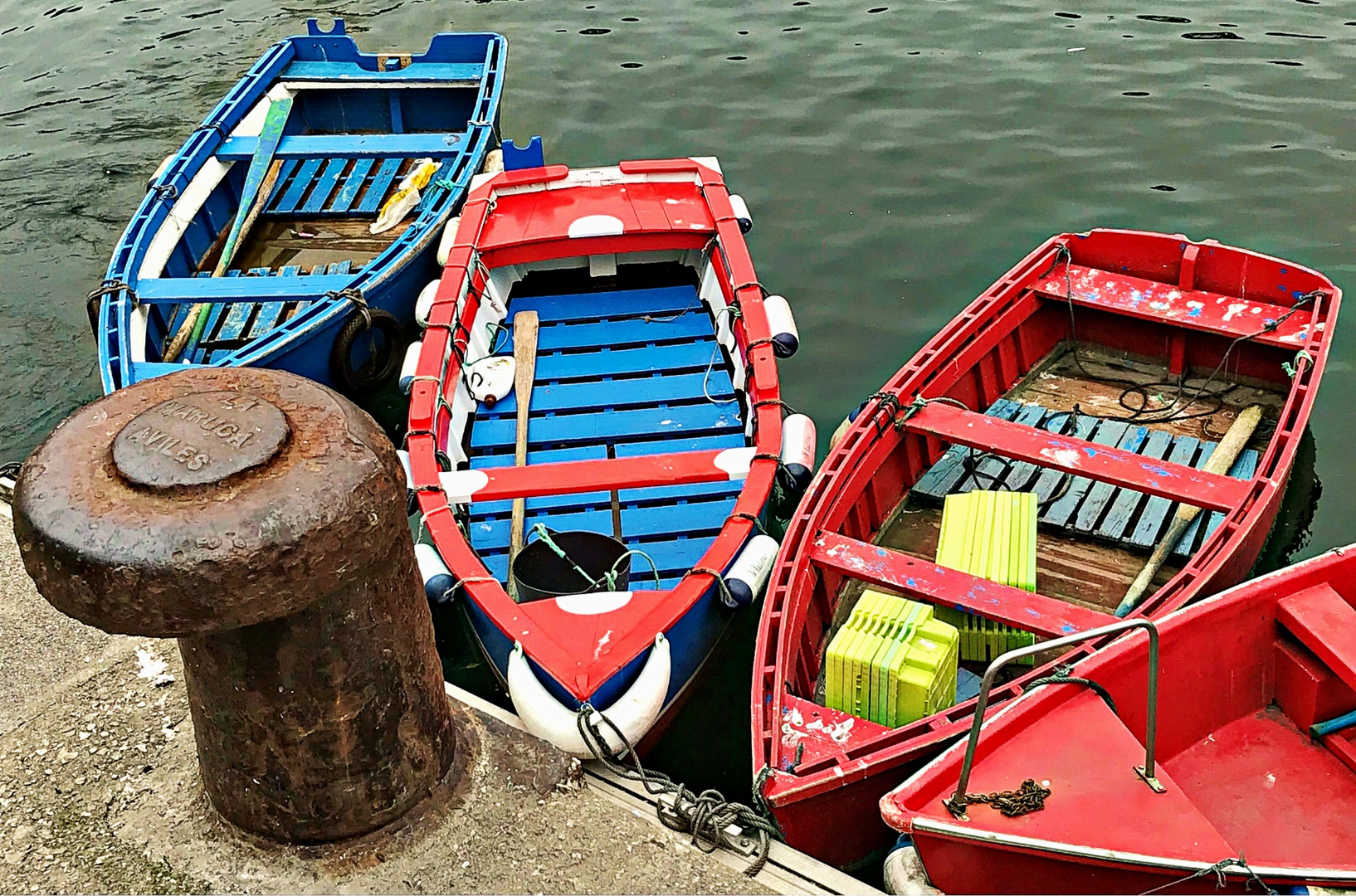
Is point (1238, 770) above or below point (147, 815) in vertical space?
below

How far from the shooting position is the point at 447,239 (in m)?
8.32

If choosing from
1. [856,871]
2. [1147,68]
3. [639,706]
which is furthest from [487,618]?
[1147,68]

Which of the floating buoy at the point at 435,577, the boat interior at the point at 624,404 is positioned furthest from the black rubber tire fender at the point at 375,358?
the floating buoy at the point at 435,577

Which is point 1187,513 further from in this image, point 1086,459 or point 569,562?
point 569,562

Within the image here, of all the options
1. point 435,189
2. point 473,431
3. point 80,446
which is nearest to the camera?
point 80,446

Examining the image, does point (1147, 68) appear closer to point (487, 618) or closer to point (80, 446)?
point (487, 618)

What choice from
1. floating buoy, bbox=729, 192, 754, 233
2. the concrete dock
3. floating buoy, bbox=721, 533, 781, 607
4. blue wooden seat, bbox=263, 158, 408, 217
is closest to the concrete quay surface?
the concrete dock

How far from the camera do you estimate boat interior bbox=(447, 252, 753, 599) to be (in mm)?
Answer: 6543

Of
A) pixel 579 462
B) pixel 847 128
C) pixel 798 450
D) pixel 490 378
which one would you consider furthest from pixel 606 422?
pixel 847 128

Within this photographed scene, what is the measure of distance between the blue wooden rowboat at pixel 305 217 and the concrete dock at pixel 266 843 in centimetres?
290

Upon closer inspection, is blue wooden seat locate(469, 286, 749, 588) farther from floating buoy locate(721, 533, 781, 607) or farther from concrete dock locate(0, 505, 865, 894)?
concrete dock locate(0, 505, 865, 894)

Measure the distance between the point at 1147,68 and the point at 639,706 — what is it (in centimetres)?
1047

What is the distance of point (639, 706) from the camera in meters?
4.96

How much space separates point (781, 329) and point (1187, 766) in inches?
129
